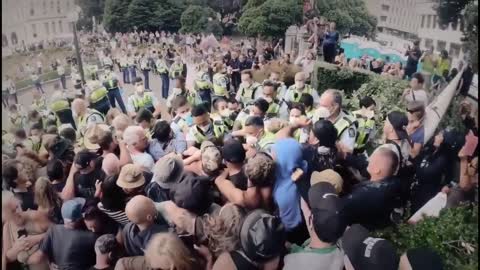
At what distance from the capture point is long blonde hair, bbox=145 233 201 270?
3.07m

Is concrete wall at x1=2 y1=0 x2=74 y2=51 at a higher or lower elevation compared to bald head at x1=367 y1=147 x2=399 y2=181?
higher

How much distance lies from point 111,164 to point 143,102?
0.40 m

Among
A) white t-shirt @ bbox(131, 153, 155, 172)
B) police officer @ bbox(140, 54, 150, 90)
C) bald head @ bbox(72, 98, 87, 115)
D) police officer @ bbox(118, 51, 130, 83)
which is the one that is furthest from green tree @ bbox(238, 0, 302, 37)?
bald head @ bbox(72, 98, 87, 115)

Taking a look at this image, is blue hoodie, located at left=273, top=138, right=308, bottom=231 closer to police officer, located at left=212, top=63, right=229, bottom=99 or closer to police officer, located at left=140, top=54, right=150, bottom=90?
police officer, located at left=212, top=63, right=229, bottom=99

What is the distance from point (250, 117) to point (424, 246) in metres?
1.26

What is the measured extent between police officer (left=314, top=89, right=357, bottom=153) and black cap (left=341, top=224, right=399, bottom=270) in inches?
20.2

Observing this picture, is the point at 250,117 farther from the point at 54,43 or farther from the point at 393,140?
the point at 54,43

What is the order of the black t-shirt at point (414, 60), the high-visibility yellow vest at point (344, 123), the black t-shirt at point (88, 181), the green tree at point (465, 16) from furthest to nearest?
the black t-shirt at point (88, 181)
the high-visibility yellow vest at point (344, 123)
the black t-shirt at point (414, 60)
the green tree at point (465, 16)

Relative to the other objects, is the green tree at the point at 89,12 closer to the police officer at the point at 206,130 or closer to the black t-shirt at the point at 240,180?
the police officer at the point at 206,130

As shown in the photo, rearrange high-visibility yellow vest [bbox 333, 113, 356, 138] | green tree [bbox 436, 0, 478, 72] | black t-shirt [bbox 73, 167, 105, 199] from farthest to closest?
black t-shirt [bbox 73, 167, 105, 199]
high-visibility yellow vest [bbox 333, 113, 356, 138]
green tree [bbox 436, 0, 478, 72]

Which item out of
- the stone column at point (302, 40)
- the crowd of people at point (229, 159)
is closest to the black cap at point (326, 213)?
the crowd of people at point (229, 159)

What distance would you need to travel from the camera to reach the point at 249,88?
3.12 m

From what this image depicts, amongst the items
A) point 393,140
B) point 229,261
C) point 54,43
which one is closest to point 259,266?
point 229,261

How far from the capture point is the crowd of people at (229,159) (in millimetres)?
3084
